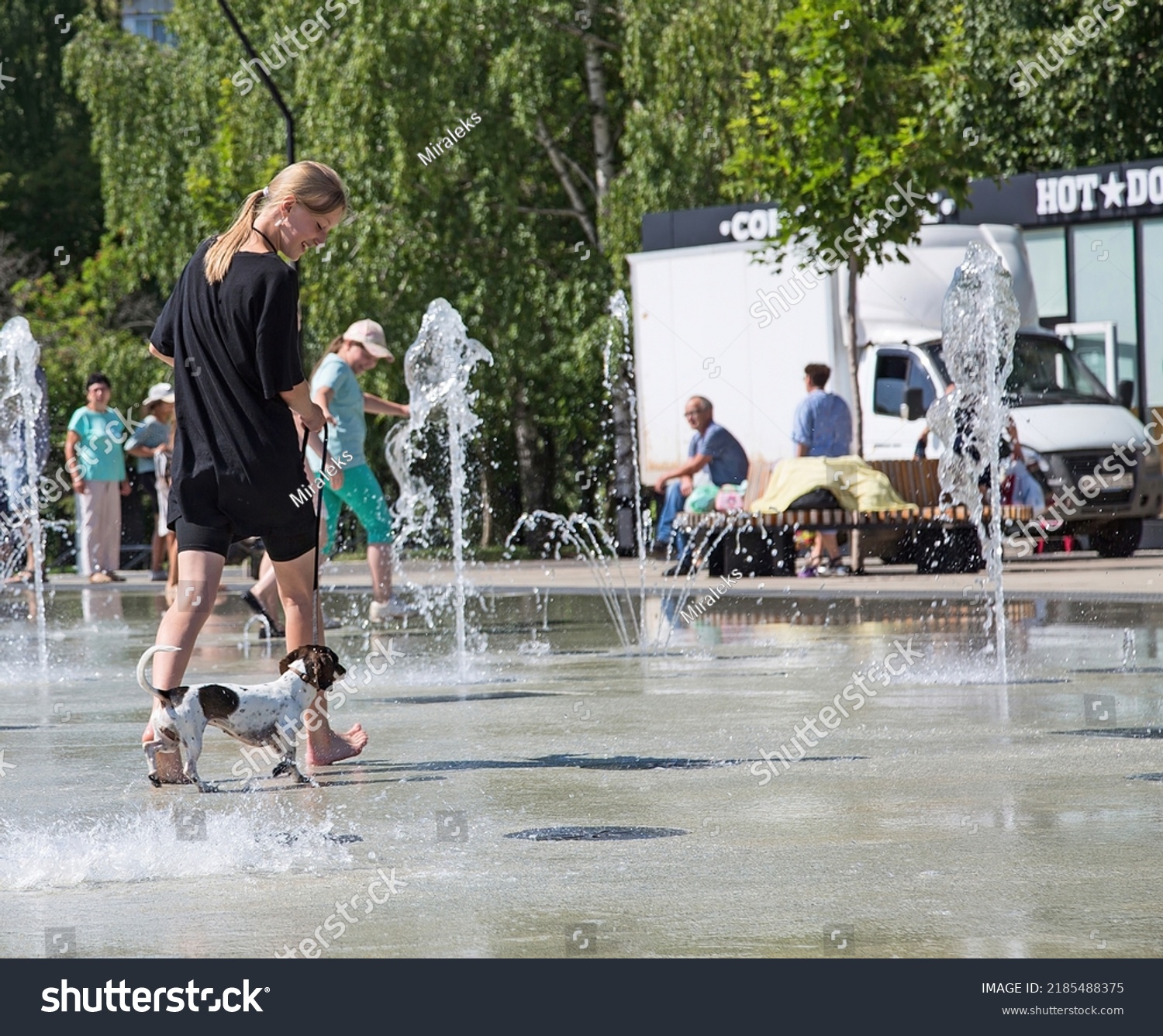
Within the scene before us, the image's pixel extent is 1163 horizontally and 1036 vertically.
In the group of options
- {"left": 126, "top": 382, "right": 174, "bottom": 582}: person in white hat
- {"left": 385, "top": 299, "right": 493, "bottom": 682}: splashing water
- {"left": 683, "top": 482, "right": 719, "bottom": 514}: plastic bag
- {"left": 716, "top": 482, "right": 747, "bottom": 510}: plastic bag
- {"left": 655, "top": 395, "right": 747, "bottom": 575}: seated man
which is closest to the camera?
{"left": 126, "top": 382, "right": 174, "bottom": 582}: person in white hat

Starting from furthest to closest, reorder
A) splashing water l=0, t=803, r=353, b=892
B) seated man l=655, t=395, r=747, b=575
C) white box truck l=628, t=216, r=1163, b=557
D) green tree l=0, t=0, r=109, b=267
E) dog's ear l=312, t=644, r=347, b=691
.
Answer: green tree l=0, t=0, r=109, b=267 < white box truck l=628, t=216, r=1163, b=557 < seated man l=655, t=395, r=747, b=575 < dog's ear l=312, t=644, r=347, b=691 < splashing water l=0, t=803, r=353, b=892

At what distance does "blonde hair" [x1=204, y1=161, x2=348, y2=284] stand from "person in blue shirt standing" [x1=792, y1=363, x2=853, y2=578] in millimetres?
12609

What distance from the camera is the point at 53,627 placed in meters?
14.8

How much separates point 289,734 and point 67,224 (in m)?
45.4

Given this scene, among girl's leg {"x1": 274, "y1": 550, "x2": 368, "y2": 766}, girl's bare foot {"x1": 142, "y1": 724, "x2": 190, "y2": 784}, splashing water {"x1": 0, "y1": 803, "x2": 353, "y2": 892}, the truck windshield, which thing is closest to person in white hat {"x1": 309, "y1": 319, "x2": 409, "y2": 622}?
girl's leg {"x1": 274, "y1": 550, "x2": 368, "y2": 766}

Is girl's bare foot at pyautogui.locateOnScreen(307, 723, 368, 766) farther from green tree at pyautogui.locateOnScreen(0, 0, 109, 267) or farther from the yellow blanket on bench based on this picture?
green tree at pyautogui.locateOnScreen(0, 0, 109, 267)

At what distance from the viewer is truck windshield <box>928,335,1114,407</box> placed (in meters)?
20.8

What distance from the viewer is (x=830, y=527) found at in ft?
58.7

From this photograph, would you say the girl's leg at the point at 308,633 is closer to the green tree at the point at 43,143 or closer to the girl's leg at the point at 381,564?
the girl's leg at the point at 381,564

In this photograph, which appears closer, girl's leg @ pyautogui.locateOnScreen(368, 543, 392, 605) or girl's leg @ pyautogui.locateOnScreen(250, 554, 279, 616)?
girl's leg @ pyautogui.locateOnScreen(250, 554, 279, 616)

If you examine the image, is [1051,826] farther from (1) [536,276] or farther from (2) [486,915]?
(1) [536,276]

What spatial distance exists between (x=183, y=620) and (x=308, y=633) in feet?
1.75

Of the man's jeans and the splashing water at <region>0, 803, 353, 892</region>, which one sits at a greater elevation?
the man's jeans

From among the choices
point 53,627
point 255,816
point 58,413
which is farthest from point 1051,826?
point 58,413
